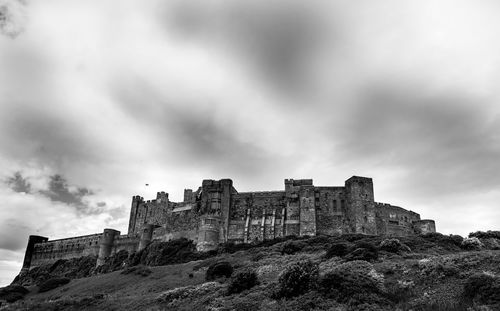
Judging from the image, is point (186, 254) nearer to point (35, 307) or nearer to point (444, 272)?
point (35, 307)

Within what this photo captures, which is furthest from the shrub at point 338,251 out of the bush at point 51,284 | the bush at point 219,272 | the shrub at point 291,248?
the bush at point 51,284

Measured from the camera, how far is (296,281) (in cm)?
2789

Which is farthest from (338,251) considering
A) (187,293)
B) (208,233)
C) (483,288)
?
(208,233)

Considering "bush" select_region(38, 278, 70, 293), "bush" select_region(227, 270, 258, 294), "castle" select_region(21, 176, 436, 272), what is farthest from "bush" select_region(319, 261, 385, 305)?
"bush" select_region(38, 278, 70, 293)

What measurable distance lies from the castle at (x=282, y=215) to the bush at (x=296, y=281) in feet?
138

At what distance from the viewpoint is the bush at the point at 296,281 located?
89.9ft

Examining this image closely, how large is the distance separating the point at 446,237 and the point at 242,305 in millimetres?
35105

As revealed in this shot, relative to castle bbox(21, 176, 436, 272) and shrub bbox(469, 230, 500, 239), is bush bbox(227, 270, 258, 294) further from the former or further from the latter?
castle bbox(21, 176, 436, 272)

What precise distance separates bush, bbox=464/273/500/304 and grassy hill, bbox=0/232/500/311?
46 millimetres

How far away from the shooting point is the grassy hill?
2345cm

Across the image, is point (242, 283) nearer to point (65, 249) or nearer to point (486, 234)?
point (486, 234)

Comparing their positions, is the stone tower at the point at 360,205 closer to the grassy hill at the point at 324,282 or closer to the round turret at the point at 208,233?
the grassy hill at the point at 324,282

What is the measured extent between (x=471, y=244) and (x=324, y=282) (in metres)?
27.4

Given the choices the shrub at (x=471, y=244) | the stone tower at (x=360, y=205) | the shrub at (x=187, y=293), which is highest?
the stone tower at (x=360, y=205)
